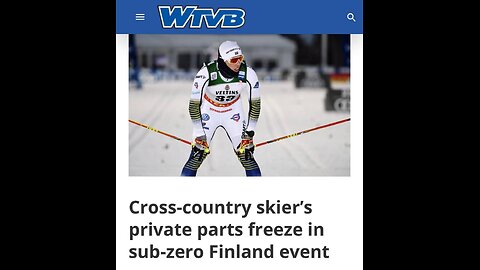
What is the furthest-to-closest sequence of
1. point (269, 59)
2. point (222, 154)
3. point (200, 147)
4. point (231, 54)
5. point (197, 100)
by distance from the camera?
point (269, 59)
point (222, 154)
point (200, 147)
point (197, 100)
point (231, 54)

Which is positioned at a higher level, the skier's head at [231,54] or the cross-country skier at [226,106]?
the skier's head at [231,54]

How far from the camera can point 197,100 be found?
5363 millimetres

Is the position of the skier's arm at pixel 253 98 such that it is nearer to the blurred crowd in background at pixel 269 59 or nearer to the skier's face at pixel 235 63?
the skier's face at pixel 235 63

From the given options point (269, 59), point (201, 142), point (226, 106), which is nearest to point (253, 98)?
point (226, 106)

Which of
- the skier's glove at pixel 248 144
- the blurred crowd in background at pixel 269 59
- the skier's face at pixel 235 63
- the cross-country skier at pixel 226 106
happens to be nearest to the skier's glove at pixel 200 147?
the cross-country skier at pixel 226 106

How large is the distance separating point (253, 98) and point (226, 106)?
8.5 inches

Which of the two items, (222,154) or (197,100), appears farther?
(222,154)

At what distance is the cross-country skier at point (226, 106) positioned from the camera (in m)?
5.30

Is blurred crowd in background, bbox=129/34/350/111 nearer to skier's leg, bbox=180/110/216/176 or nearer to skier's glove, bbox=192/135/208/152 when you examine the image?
skier's leg, bbox=180/110/216/176

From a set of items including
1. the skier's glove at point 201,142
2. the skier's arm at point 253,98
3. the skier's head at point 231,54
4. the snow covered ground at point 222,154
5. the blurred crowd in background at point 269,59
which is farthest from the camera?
the blurred crowd in background at point 269,59

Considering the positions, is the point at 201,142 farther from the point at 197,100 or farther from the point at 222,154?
the point at 222,154

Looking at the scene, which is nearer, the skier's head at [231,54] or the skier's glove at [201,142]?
the skier's head at [231,54]

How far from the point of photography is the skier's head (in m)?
5.23
